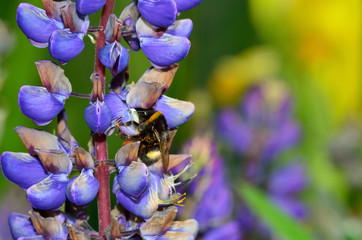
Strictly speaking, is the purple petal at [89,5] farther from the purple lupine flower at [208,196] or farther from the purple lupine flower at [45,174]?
the purple lupine flower at [208,196]

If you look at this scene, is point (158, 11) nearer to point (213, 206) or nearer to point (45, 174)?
point (45, 174)

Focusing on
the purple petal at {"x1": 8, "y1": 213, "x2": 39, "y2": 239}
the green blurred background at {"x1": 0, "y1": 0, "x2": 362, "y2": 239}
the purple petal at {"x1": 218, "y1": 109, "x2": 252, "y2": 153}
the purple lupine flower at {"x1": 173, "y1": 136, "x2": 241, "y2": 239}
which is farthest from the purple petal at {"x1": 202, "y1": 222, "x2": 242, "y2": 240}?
the purple petal at {"x1": 218, "y1": 109, "x2": 252, "y2": 153}

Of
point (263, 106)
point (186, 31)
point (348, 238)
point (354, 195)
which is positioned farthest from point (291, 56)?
point (186, 31)

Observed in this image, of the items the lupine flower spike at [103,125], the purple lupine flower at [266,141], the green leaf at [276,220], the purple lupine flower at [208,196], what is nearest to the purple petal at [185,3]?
the lupine flower spike at [103,125]

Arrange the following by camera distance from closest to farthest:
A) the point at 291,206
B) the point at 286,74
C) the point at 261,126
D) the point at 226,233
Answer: the point at 226,233 → the point at 291,206 → the point at 261,126 → the point at 286,74

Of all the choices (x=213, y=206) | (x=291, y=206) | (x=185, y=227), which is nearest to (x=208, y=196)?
(x=213, y=206)

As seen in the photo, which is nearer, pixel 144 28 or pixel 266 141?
pixel 144 28
